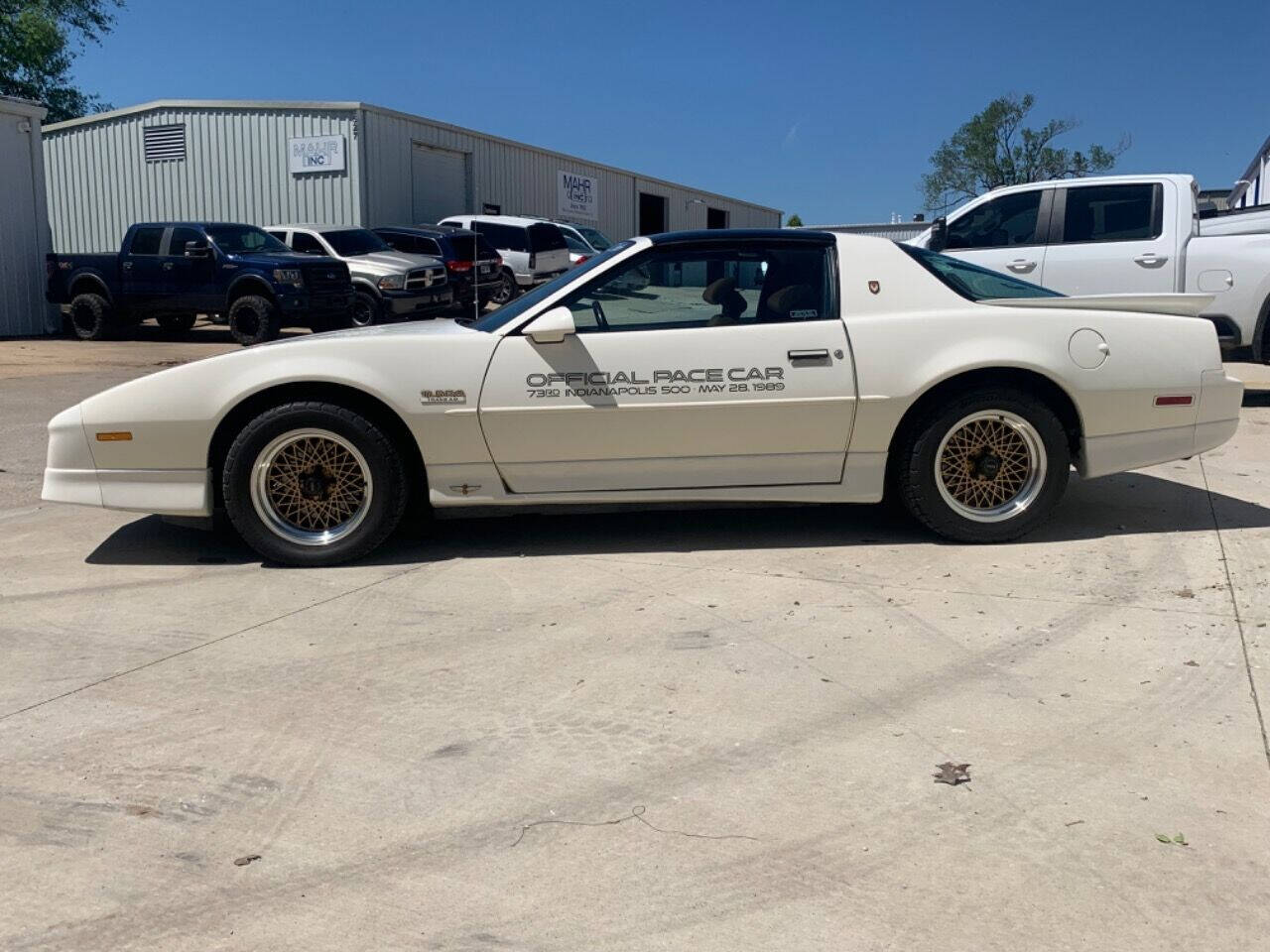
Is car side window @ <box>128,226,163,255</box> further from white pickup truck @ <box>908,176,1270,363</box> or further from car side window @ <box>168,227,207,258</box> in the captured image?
white pickup truck @ <box>908,176,1270,363</box>

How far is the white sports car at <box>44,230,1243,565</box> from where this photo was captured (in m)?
4.95

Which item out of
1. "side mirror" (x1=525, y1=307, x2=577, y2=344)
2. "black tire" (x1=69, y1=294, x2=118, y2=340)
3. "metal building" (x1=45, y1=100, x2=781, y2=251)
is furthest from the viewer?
"metal building" (x1=45, y1=100, x2=781, y2=251)

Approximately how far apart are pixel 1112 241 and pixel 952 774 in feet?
25.9

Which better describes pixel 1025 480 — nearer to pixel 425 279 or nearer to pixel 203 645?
pixel 203 645

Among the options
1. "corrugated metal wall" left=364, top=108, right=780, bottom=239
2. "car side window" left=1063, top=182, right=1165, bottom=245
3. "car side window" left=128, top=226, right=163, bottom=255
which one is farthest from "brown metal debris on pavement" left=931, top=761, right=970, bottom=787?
"corrugated metal wall" left=364, top=108, right=780, bottom=239

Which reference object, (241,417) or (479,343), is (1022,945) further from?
(241,417)

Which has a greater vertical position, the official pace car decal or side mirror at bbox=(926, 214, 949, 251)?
side mirror at bbox=(926, 214, 949, 251)

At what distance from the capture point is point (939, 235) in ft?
33.1

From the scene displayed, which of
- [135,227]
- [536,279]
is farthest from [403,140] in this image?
[135,227]

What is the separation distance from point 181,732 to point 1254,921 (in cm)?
272

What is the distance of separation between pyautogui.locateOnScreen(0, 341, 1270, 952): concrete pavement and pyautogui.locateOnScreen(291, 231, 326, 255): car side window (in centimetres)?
1427

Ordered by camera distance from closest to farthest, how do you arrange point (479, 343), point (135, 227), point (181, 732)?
point (181, 732) < point (479, 343) < point (135, 227)

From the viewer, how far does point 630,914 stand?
8.05ft

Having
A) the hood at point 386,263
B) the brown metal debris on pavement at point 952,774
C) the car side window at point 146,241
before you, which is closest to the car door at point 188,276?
the car side window at point 146,241
